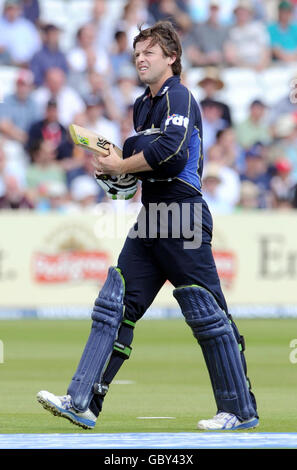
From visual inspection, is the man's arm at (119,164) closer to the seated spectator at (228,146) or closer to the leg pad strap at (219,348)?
the leg pad strap at (219,348)

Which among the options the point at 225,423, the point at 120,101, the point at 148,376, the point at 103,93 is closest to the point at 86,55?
the point at 103,93

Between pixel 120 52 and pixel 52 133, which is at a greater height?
pixel 120 52

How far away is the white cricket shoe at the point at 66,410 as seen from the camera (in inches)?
241

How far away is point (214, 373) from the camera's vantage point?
646cm

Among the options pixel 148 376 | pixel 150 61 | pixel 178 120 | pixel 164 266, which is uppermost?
pixel 150 61

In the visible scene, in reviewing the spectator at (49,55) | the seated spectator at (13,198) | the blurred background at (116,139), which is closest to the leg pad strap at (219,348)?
the blurred background at (116,139)

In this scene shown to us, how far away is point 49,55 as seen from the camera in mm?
19922

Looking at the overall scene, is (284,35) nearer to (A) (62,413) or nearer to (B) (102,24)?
(B) (102,24)

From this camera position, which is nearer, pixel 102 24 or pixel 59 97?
pixel 59 97

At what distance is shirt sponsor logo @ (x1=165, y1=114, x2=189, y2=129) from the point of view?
6.19m

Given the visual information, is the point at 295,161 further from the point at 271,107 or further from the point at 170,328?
the point at 170,328

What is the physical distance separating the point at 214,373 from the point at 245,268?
10366 mm

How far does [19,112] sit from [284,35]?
20.7ft
